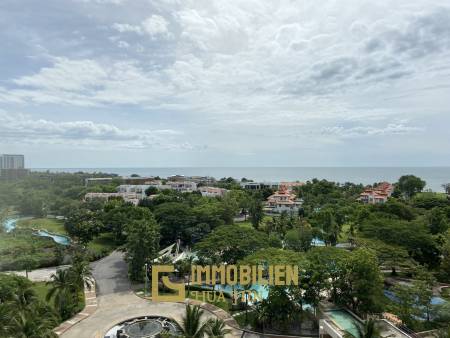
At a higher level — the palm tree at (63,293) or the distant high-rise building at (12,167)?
the distant high-rise building at (12,167)

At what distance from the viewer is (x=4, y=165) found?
142 meters

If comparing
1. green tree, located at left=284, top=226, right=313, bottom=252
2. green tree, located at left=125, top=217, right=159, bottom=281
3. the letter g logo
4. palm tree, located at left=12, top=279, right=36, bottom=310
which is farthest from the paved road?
green tree, located at left=284, top=226, right=313, bottom=252

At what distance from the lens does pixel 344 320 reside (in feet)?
69.6

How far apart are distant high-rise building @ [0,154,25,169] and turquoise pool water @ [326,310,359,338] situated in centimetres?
15571

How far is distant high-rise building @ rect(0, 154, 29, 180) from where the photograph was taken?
127 metres

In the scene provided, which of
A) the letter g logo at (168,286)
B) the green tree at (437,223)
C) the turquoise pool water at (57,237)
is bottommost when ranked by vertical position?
the turquoise pool water at (57,237)

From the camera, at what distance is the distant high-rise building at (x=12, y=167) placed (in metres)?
127

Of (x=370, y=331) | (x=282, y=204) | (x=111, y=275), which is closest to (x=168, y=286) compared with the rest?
(x=111, y=275)

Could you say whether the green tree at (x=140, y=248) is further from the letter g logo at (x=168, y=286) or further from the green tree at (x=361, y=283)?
the green tree at (x=361, y=283)

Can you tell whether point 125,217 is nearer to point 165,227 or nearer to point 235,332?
point 165,227

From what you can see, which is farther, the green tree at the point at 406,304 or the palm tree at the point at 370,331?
the green tree at the point at 406,304

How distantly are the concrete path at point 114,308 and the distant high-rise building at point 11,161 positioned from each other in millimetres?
138211

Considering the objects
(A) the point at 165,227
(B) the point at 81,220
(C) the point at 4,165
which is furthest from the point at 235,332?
(C) the point at 4,165

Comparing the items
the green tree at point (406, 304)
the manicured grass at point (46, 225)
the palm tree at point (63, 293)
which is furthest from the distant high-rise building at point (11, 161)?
the green tree at point (406, 304)
